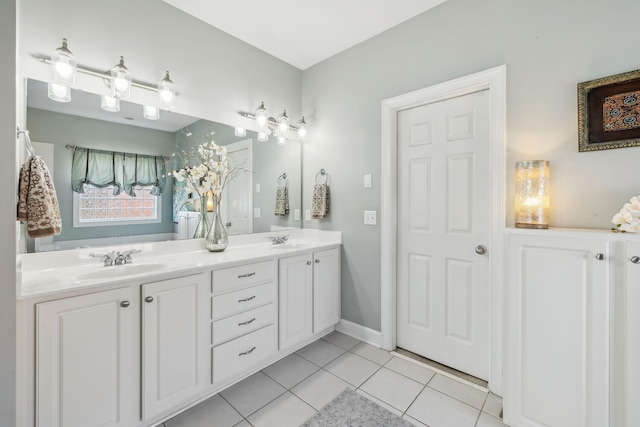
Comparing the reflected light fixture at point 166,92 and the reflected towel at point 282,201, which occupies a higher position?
the reflected light fixture at point 166,92

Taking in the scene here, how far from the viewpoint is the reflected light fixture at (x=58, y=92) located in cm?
155

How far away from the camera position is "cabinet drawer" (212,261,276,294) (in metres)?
1.75

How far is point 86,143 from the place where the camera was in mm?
1707

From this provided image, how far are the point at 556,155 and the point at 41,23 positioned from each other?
299 centimetres

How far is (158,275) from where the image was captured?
1478mm

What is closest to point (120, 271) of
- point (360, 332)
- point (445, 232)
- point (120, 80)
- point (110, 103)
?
point (110, 103)

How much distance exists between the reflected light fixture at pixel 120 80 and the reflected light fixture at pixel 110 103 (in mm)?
32

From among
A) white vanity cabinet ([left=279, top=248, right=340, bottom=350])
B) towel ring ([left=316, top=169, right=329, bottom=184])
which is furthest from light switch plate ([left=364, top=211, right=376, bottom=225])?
towel ring ([left=316, top=169, right=329, bottom=184])

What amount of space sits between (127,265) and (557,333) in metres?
2.41

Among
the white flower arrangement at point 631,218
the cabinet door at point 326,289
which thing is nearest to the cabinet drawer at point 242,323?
the cabinet door at point 326,289

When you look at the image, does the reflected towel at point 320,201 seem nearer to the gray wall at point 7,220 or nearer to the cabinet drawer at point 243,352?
the cabinet drawer at point 243,352

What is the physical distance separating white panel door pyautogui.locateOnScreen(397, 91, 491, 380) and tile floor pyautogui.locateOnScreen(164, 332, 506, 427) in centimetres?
25

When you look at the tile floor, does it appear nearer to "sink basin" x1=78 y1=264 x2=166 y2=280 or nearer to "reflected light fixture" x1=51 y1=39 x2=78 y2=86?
"sink basin" x1=78 y1=264 x2=166 y2=280

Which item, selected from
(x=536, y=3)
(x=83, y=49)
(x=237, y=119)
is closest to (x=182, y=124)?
(x=237, y=119)
